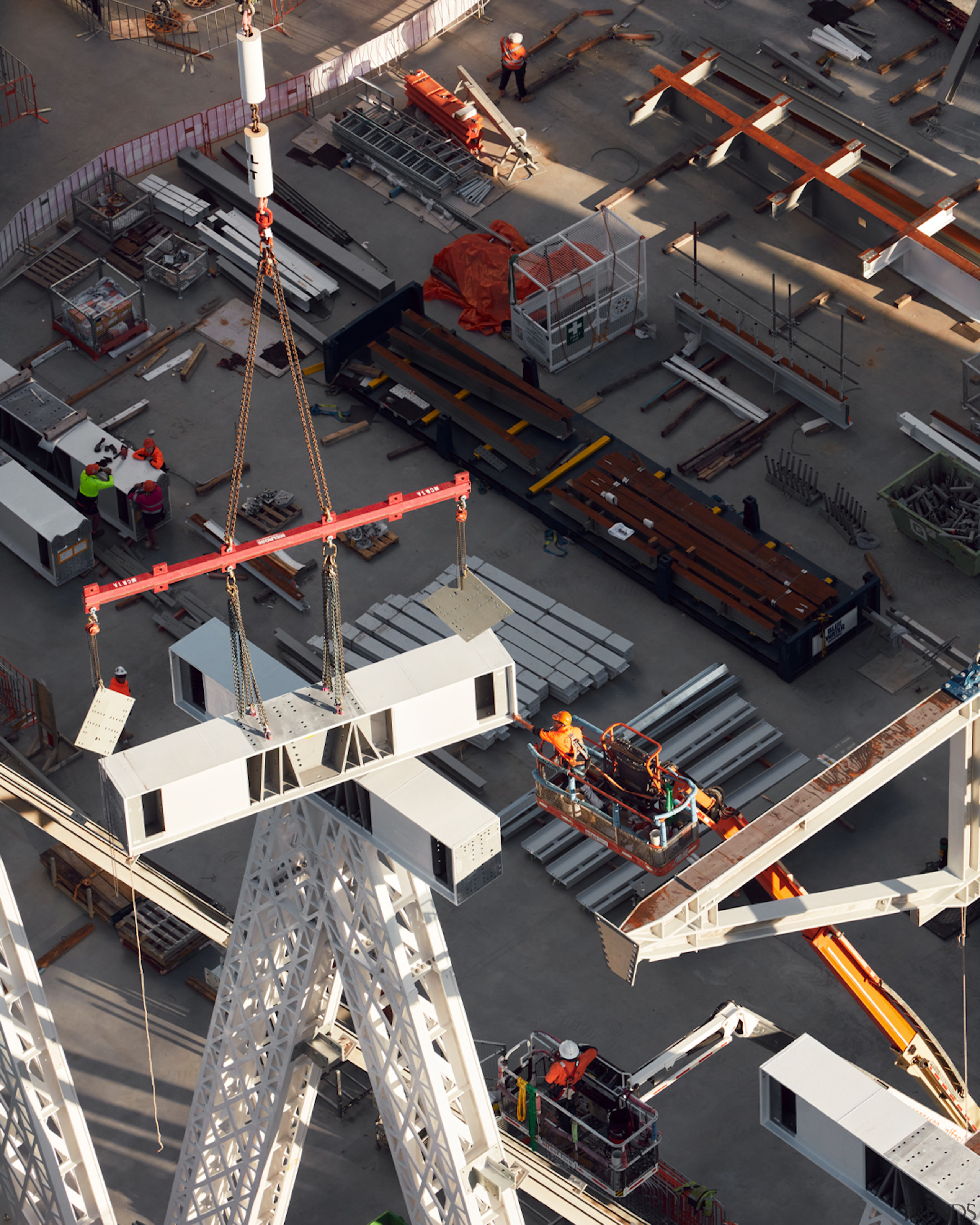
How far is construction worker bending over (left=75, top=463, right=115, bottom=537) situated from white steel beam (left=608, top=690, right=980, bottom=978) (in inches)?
651

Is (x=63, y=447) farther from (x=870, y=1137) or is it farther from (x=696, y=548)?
(x=870, y=1137)

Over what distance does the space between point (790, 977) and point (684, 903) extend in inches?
333

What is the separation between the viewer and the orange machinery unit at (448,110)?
4506 cm

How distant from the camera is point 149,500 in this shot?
37.7 m

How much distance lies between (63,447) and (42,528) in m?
2.24

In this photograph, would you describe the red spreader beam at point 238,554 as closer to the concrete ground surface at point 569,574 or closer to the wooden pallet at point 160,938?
the concrete ground surface at point 569,574

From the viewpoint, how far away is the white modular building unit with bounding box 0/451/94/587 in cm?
3725

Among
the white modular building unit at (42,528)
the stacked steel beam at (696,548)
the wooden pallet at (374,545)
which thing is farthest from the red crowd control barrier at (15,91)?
the stacked steel beam at (696,548)

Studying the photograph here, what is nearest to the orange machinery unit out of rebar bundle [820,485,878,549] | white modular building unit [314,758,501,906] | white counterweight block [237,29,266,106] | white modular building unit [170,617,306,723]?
rebar bundle [820,485,878,549]

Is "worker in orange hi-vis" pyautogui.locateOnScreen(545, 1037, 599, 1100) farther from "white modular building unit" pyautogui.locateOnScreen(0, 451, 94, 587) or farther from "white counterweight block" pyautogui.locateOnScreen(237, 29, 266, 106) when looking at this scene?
"white modular building unit" pyautogui.locateOnScreen(0, 451, 94, 587)

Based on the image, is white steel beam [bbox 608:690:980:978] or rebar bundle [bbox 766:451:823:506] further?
rebar bundle [bbox 766:451:823:506]

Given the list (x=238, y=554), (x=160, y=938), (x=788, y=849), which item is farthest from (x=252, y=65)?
(x=160, y=938)

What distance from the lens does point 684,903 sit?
78.6 feet

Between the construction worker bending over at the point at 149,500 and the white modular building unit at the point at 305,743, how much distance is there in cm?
1636
